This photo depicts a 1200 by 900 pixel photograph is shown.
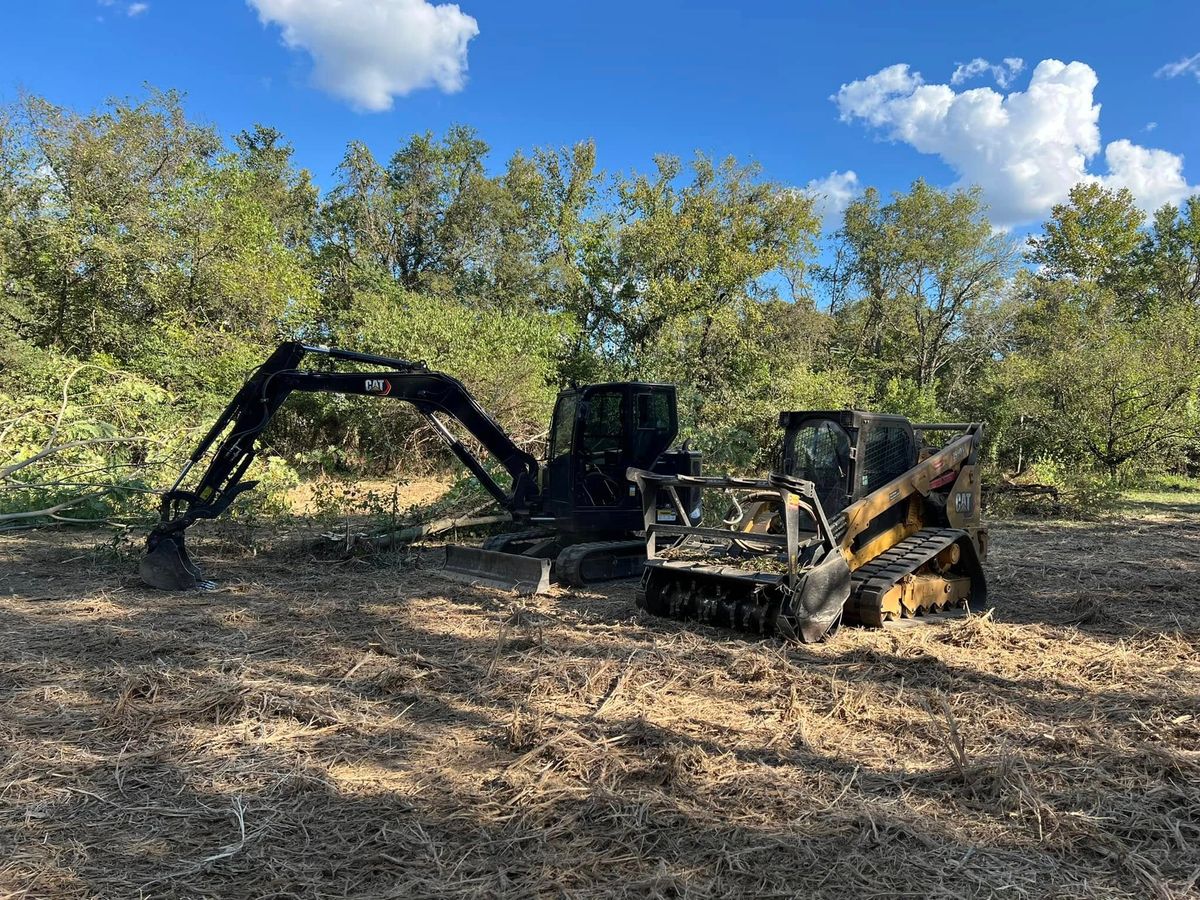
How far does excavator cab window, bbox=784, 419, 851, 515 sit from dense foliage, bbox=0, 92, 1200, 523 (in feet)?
24.4

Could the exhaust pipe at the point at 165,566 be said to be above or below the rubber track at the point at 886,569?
below

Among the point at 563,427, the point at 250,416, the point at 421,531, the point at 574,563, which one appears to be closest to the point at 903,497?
the point at 574,563

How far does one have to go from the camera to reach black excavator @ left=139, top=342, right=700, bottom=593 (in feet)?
27.1

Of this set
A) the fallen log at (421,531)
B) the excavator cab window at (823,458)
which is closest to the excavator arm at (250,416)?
the fallen log at (421,531)

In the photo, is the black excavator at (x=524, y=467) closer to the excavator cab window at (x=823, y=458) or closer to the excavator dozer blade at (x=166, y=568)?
the excavator dozer blade at (x=166, y=568)

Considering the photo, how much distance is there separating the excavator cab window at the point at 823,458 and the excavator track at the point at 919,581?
70 centimetres

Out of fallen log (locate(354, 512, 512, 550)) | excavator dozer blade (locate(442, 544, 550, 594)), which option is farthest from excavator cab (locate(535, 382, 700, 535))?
fallen log (locate(354, 512, 512, 550))

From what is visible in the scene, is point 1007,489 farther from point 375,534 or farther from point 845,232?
point 845,232

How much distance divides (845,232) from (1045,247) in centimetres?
1038

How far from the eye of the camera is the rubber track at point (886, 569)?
6.45 m

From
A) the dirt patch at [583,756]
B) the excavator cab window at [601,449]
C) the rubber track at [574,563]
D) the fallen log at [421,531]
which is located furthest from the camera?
the fallen log at [421,531]

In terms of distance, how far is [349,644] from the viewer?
20.0 feet

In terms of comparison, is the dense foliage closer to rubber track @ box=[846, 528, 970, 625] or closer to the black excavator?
the black excavator

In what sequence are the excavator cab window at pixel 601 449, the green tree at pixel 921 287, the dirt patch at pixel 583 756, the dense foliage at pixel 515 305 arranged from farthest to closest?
the green tree at pixel 921 287, the dense foliage at pixel 515 305, the excavator cab window at pixel 601 449, the dirt patch at pixel 583 756
